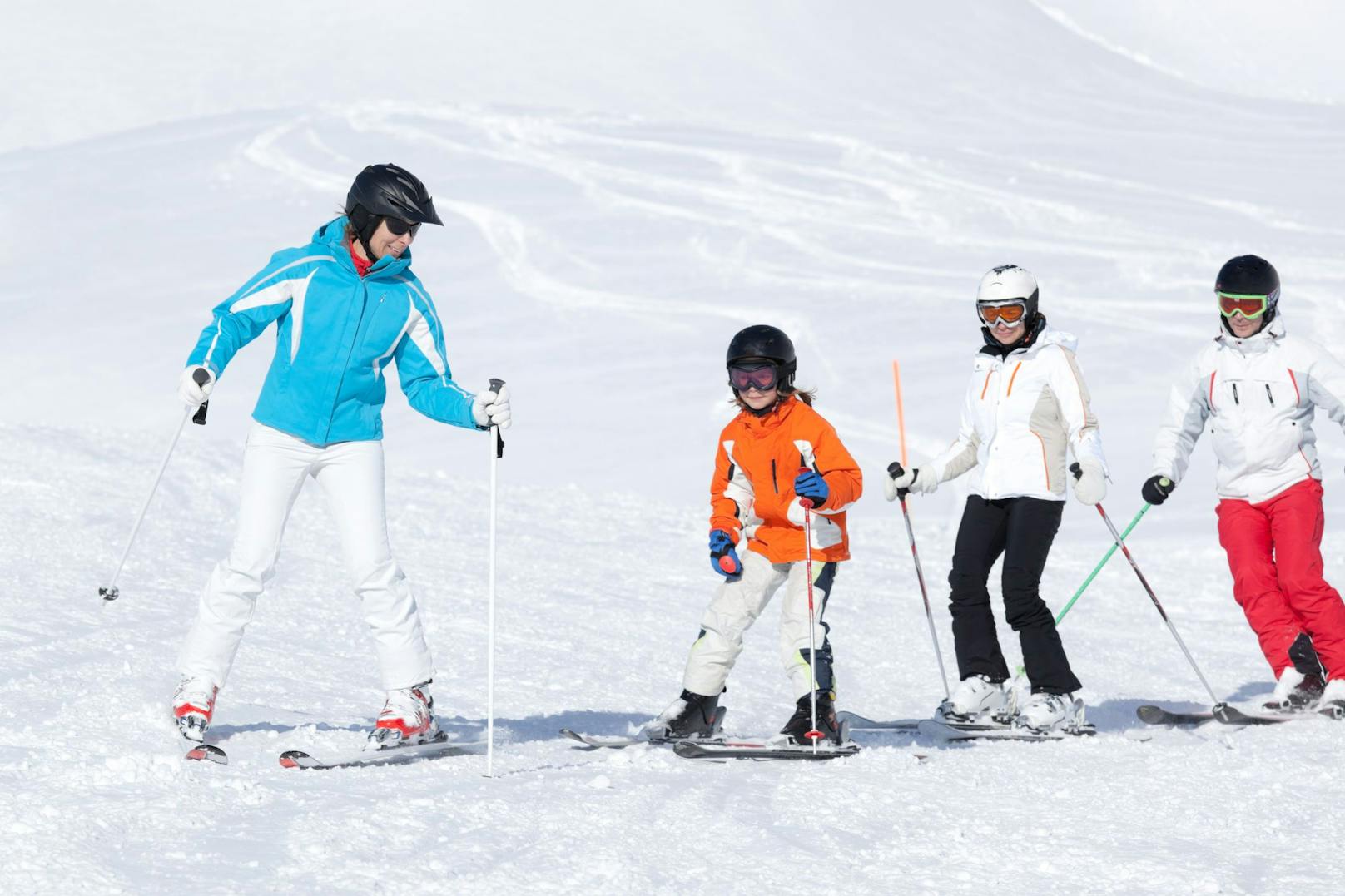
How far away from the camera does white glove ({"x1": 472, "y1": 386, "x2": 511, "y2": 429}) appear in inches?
200

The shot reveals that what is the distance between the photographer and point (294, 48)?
42.0 metres

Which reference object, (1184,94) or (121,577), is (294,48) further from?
(121,577)

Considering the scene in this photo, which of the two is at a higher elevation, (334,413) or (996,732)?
(334,413)

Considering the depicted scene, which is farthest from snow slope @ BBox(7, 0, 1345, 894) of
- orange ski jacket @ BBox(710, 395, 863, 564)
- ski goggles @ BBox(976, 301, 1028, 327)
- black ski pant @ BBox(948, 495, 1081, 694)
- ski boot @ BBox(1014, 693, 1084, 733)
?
ski goggles @ BBox(976, 301, 1028, 327)

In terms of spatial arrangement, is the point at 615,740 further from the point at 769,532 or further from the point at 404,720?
the point at 769,532

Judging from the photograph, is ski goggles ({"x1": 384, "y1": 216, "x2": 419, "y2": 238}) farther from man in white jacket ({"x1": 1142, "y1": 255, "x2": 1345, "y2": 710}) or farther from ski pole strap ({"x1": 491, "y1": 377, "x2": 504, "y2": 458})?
man in white jacket ({"x1": 1142, "y1": 255, "x2": 1345, "y2": 710})

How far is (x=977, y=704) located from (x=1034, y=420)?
1.19 meters

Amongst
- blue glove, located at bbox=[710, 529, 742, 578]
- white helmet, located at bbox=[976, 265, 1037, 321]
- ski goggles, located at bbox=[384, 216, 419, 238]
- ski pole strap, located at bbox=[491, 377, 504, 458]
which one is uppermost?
white helmet, located at bbox=[976, 265, 1037, 321]

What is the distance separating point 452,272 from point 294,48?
23.5 meters

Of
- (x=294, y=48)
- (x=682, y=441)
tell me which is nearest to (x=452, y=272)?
(x=682, y=441)

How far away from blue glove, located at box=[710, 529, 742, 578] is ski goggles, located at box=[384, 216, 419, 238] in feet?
5.05

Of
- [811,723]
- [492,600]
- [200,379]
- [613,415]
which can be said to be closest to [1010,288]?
[811,723]

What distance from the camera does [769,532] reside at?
5.75 m

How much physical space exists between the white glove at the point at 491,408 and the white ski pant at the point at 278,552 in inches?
14.8
